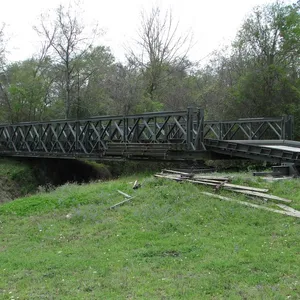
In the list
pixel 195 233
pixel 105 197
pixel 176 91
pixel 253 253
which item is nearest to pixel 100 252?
pixel 195 233

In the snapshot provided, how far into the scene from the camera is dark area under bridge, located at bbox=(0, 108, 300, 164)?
15.1 meters

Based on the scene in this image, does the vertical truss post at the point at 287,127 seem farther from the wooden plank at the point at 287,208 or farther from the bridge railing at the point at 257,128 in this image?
the wooden plank at the point at 287,208

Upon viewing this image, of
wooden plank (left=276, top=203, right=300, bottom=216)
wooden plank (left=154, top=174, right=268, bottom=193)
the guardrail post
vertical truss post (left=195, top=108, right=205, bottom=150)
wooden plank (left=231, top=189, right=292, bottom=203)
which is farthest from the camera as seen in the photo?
vertical truss post (left=195, top=108, right=205, bottom=150)

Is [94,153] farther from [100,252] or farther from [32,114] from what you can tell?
[32,114]

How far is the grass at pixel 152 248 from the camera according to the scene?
509 centimetres

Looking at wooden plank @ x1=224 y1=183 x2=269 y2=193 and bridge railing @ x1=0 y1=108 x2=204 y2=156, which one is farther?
bridge railing @ x1=0 y1=108 x2=204 y2=156

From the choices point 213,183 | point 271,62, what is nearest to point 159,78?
point 271,62

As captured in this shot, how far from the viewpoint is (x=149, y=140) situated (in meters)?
17.7

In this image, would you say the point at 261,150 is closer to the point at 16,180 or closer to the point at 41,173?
the point at 41,173

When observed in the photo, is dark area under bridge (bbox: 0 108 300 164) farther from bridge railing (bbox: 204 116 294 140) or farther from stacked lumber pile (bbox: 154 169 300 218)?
stacked lumber pile (bbox: 154 169 300 218)

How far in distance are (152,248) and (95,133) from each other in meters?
14.5

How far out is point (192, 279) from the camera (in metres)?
5.27

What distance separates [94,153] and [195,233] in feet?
40.4

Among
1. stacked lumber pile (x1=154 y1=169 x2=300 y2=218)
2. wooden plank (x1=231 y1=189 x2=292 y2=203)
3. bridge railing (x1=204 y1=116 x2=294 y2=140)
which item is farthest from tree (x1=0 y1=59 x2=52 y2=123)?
wooden plank (x1=231 y1=189 x2=292 y2=203)
